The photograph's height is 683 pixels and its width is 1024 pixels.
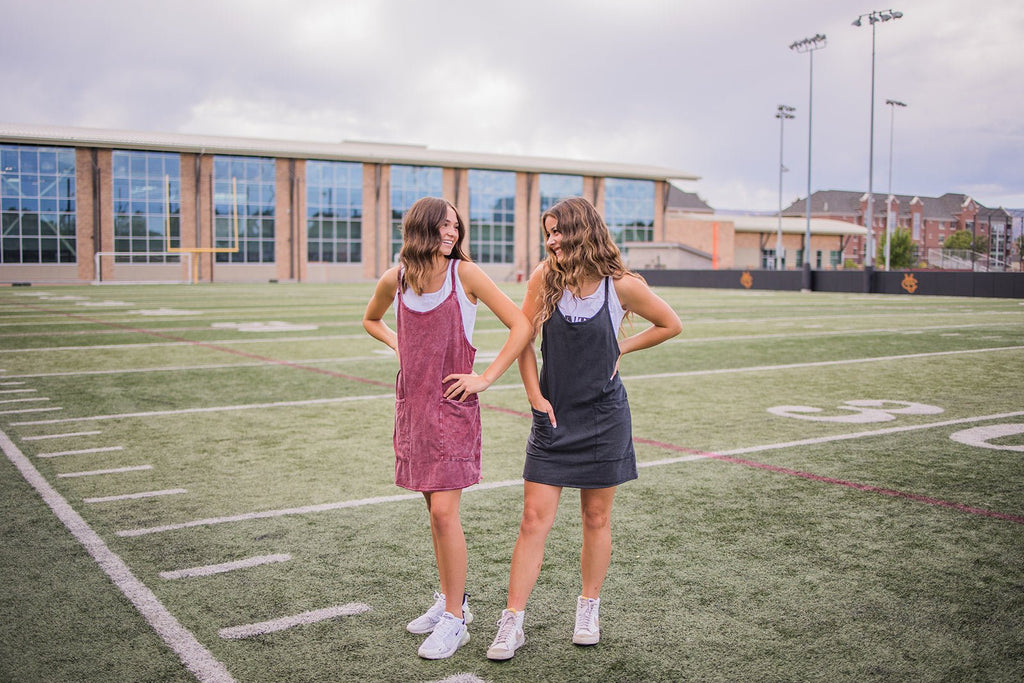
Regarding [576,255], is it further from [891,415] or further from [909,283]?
[909,283]

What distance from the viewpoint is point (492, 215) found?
206 feet

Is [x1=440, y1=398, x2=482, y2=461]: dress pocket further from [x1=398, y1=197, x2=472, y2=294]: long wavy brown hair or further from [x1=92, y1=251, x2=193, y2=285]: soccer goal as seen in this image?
[x1=92, y1=251, x2=193, y2=285]: soccer goal

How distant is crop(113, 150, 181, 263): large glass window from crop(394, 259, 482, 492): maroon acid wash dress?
52537 mm

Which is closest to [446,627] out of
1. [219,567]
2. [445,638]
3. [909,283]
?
[445,638]

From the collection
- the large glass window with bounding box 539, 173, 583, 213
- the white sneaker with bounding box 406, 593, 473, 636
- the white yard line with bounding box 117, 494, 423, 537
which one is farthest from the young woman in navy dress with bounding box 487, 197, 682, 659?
the large glass window with bounding box 539, 173, 583, 213

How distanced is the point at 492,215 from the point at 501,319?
60312mm

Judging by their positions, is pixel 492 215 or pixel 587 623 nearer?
pixel 587 623

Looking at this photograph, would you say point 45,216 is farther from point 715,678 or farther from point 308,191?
point 715,678

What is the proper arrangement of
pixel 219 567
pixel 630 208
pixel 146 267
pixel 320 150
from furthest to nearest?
pixel 630 208 → pixel 320 150 → pixel 146 267 → pixel 219 567

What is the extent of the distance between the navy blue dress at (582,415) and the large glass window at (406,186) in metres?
56.5

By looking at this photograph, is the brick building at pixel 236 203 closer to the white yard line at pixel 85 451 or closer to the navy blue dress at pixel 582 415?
the white yard line at pixel 85 451

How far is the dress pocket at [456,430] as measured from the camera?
129 inches

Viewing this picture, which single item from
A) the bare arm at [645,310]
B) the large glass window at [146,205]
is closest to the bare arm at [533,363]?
the bare arm at [645,310]

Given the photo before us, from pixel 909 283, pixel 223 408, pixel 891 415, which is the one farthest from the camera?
pixel 909 283
